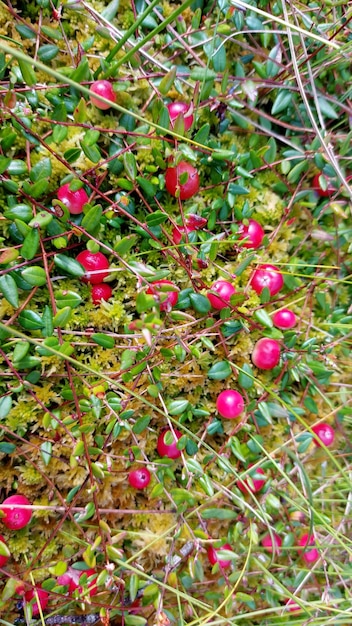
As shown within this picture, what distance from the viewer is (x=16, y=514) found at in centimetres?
159

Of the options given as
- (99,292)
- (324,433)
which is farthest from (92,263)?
(324,433)

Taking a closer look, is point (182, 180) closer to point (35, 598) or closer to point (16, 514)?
point (16, 514)

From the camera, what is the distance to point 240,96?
76.4 inches

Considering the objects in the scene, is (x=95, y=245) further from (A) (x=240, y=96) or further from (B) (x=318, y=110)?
(B) (x=318, y=110)

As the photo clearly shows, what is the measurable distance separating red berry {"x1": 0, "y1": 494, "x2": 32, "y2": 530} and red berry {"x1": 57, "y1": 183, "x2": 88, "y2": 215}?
42.0 inches

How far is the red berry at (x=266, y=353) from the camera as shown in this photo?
1.88 m

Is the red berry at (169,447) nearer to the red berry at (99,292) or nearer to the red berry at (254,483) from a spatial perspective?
the red berry at (254,483)

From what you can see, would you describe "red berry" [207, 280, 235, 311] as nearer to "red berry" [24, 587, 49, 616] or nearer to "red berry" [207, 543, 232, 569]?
"red berry" [207, 543, 232, 569]

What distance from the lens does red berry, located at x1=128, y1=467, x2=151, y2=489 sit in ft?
5.69

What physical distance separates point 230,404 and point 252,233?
731 mm

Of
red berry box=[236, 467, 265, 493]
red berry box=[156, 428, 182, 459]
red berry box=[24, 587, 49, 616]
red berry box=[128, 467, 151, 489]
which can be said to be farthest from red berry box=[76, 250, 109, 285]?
red berry box=[24, 587, 49, 616]

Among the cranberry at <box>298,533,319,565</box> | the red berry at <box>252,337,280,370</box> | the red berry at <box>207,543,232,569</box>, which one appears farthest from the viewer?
the cranberry at <box>298,533,319,565</box>

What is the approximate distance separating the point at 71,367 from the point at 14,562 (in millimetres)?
771

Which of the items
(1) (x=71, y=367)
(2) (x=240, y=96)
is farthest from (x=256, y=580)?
(2) (x=240, y=96)
